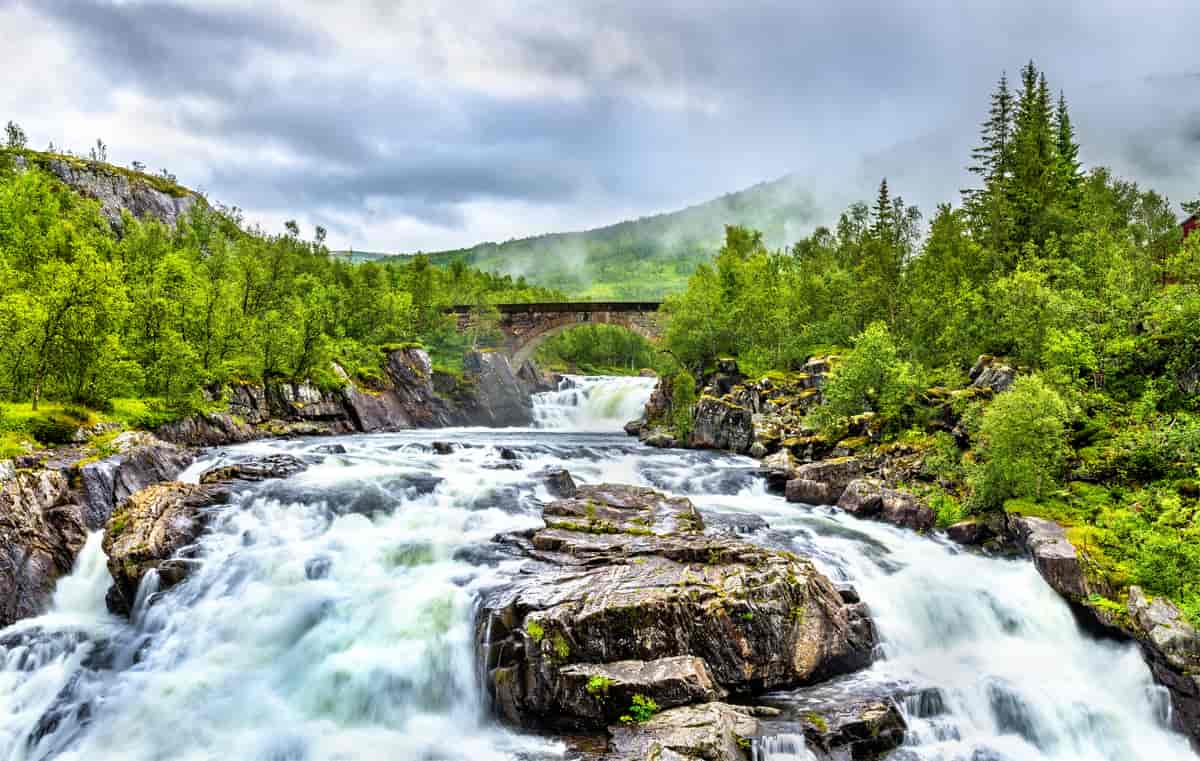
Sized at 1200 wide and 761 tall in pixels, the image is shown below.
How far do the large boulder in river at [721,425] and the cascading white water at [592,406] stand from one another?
16946 mm

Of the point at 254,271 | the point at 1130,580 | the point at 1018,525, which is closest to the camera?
the point at 1130,580

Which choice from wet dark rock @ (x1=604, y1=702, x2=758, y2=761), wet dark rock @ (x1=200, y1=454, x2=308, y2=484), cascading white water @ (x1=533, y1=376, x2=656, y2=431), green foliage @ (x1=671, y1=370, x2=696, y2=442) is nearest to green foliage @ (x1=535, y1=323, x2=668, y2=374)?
cascading white water @ (x1=533, y1=376, x2=656, y2=431)

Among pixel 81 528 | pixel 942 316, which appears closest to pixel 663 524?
pixel 81 528

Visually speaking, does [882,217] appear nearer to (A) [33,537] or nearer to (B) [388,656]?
(B) [388,656]

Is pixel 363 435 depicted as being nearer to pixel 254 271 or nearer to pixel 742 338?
pixel 254 271

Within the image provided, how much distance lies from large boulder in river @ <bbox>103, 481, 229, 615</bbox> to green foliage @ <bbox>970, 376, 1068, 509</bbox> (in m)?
23.4

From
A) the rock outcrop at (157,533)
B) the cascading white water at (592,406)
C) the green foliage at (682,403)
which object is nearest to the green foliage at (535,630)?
the rock outcrop at (157,533)

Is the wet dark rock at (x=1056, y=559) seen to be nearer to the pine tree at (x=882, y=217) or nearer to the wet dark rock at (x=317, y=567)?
the wet dark rock at (x=317, y=567)

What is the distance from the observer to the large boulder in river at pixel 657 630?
11.4 m

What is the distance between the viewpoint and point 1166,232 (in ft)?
154

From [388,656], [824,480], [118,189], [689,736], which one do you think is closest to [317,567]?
[388,656]

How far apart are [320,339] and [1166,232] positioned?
204ft

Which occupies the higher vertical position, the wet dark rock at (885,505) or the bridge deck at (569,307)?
the bridge deck at (569,307)

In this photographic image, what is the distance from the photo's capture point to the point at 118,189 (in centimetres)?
9050
